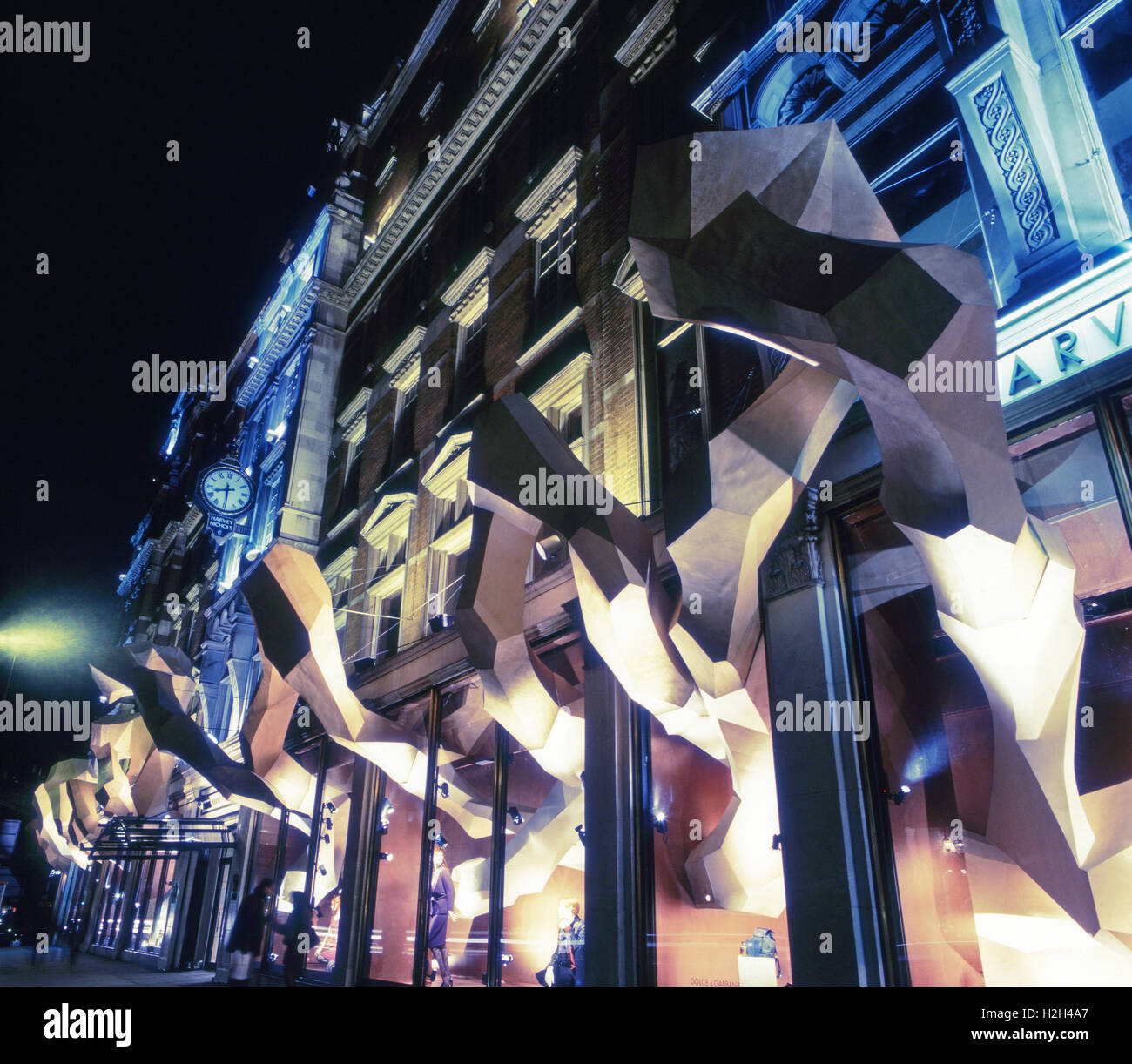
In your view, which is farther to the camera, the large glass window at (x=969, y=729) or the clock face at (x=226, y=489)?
the clock face at (x=226, y=489)

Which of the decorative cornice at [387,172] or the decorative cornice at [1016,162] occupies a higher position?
the decorative cornice at [387,172]

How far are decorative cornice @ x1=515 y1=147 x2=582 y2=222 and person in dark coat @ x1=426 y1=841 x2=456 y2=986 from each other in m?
11.2

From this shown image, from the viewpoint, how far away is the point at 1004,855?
465 centimetres

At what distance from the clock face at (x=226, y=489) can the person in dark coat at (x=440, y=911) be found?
16948mm

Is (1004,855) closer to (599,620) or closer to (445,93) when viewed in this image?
(599,620)

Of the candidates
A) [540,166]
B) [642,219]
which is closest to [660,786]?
[642,219]

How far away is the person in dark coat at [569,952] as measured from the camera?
8609 millimetres

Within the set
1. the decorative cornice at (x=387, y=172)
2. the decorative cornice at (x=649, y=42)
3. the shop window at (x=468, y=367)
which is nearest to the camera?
the decorative cornice at (x=649, y=42)

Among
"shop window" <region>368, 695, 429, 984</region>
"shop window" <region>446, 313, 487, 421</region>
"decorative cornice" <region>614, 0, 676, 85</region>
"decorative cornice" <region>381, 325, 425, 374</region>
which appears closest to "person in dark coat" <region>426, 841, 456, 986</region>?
"shop window" <region>368, 695, 429, 984</region>

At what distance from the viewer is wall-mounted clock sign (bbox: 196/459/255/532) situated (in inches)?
968

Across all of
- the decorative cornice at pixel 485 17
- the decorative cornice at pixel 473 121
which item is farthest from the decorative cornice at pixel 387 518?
the decorative cornice at pixel 485 17

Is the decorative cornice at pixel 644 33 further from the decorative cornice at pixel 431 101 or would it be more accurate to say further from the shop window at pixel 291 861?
the shop window at pixel 291 861

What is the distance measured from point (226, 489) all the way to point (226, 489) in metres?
0.03

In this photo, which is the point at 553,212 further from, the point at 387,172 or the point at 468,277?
the point at 387,172
